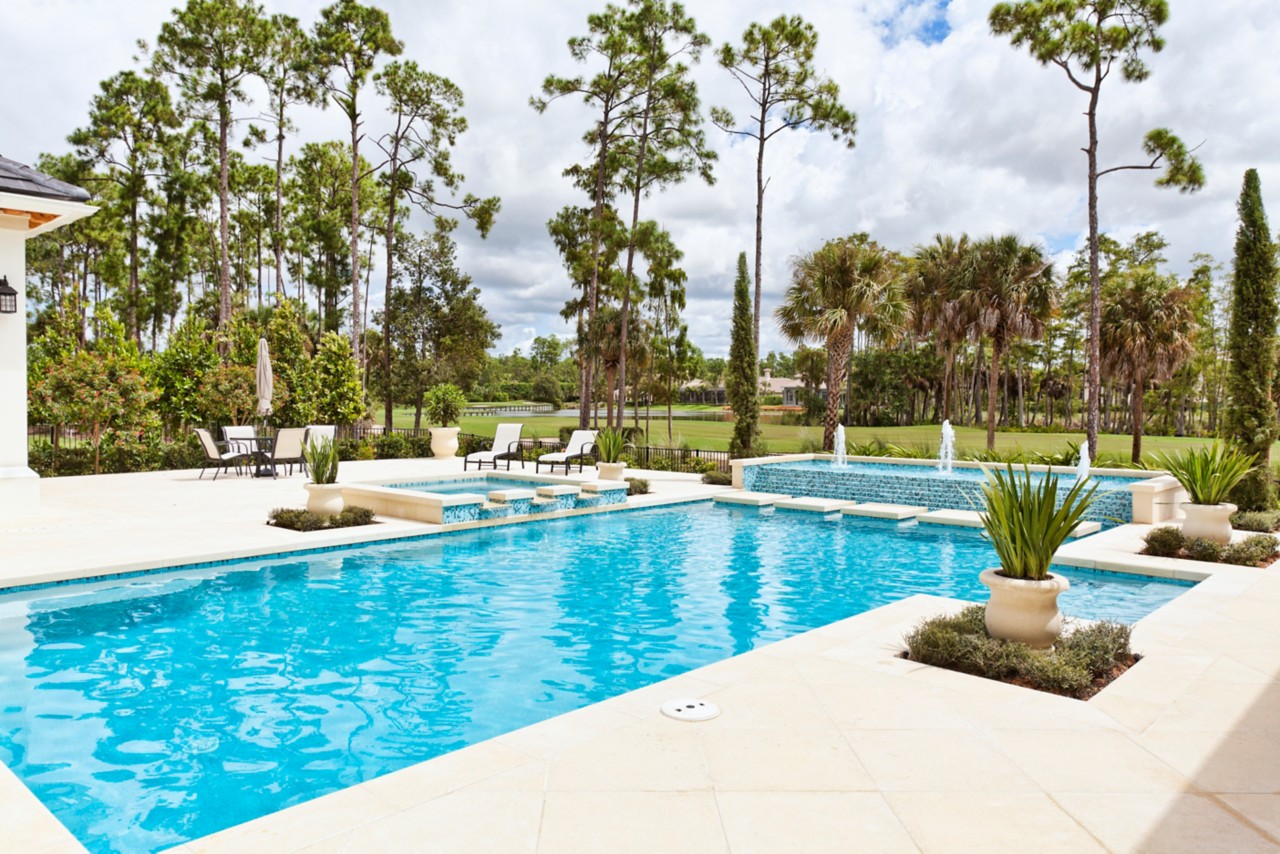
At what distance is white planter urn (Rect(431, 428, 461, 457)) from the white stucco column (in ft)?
35.4

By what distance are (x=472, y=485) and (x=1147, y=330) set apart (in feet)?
63.7

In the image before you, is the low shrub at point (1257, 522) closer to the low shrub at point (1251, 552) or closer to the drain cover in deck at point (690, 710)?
the low shrub at point (1251, 552)

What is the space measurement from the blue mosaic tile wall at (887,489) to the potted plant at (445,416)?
29.7 ft

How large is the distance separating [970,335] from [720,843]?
70.9ft

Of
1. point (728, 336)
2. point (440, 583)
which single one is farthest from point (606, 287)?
point (440, 583)

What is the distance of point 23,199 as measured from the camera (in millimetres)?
9141

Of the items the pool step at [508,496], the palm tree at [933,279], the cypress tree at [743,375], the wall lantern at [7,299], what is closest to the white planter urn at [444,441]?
the cypress tree at [743,375]

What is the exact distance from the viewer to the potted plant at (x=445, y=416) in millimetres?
20453

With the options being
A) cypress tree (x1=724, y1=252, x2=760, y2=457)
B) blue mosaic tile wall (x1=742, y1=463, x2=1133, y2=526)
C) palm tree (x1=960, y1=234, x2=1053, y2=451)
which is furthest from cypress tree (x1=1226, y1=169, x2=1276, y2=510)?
cypress tree (x1=724, y1=252, x2=760, y2=457)

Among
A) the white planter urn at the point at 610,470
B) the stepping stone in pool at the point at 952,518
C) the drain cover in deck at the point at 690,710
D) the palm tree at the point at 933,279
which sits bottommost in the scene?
the drain cover in deck at the point at 690,710

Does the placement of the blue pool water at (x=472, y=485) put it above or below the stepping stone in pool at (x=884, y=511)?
above

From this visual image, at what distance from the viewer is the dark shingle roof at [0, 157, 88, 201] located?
360 inches

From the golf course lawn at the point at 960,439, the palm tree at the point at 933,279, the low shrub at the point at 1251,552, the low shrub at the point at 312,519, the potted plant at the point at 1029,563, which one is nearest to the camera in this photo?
the potted plant at the point at 1029,563

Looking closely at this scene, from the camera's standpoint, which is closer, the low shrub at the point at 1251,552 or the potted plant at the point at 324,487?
the low shrub at the point at 1251,552
